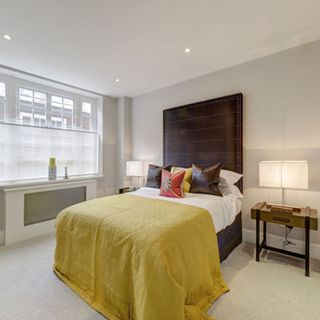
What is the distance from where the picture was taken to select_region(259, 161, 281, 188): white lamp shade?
7.54ft

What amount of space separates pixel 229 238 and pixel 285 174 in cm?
101

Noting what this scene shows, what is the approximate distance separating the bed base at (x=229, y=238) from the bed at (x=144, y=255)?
13 mm

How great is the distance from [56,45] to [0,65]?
1170mm

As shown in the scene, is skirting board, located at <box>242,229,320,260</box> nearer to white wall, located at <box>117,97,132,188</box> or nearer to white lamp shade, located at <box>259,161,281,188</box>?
white lamp shade, located at <box>259,161,281,188</box>

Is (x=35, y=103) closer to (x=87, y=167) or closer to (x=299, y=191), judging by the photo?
(x=87, y=167)

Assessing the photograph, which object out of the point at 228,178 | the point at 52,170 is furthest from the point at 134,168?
the point at 228,178

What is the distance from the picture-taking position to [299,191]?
8.27 ft

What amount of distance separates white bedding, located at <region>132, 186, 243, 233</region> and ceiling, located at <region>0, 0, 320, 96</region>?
1.89m

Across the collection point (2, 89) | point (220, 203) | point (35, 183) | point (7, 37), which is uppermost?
point (7, 37)

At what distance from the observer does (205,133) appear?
323cm

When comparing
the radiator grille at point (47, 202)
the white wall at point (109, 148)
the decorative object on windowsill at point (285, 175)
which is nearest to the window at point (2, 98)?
the radiator grille at point (47, 202)

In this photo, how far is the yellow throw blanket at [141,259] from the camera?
50.8 inches

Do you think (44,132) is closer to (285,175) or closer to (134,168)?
(134,168)

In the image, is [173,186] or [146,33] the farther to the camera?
[173,186]
